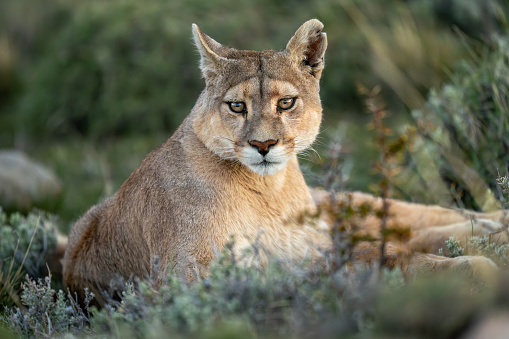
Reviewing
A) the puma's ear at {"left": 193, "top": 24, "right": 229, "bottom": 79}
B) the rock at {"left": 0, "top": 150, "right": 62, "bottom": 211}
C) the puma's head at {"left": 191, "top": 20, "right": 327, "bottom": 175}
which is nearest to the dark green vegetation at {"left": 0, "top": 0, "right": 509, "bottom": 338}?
the rock at {"left": 0, "top": 150, "right": 62, "bottom": 211}

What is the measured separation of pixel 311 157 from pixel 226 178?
2.26 m

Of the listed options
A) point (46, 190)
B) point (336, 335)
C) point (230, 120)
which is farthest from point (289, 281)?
point (46, 190)

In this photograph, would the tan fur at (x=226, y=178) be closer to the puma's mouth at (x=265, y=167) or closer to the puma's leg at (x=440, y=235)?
the puma's mouth at (x=265, y=167)

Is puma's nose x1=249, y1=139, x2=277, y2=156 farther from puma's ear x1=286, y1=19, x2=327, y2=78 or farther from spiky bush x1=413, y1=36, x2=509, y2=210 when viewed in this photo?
spiky bush x1=413, y1=36, x2=509, y2=210

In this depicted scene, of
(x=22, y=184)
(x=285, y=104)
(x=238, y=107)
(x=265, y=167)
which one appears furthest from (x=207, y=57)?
(x=22, y=184)

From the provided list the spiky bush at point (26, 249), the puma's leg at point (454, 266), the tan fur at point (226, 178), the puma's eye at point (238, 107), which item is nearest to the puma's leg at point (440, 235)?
the tan fur at point (226, 178)

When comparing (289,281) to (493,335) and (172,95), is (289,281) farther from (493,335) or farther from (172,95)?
(172,95)

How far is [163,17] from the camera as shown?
1150 cm

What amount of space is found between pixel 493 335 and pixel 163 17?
10.2 meters

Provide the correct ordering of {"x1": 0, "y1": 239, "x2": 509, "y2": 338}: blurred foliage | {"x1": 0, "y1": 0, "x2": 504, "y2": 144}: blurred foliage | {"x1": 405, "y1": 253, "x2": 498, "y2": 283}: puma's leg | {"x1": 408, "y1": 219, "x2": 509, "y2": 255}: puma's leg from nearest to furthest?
{"x1": 0, "y1": 239, "x2": 509, "y2": 338}: blurred foliage, {"x1": 405, "y1": 253, "x2": 498, "y2": 283}: puma's leg, {"x1": 408, "y1": 219, "x2": 509, "y2": 255}: puma's leg, {"x1": 0, "y1": 0, "x2": 504, "y2": 144}: blurred foliage

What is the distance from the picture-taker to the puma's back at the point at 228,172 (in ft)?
13.4

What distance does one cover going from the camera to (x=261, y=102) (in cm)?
416

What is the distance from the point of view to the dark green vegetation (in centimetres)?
252

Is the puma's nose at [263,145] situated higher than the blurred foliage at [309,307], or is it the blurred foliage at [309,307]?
the puma's nose at [263,145]
